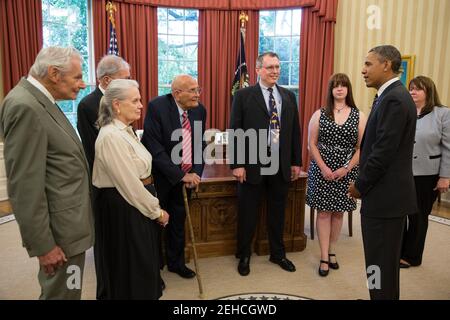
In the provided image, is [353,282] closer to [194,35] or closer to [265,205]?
[265,205]

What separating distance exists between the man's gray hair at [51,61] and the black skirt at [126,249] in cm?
66

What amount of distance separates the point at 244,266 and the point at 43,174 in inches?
75.8

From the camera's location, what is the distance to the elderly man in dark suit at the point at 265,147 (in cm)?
291

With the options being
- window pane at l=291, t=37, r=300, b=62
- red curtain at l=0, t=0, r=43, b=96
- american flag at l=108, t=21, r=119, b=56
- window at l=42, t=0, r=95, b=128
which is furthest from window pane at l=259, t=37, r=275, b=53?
red curtain at l=0, t=0, r=43, b=96

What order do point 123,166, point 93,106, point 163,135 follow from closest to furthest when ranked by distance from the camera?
point 123,166 < point 93,106 < point 163,135

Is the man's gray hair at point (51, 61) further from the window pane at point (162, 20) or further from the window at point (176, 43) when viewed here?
the window pane at point (162, 20)

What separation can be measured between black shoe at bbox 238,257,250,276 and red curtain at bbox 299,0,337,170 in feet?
12.3

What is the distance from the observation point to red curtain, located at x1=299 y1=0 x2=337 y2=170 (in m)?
6.07

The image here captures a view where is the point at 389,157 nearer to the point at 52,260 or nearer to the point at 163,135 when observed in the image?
the point at 163,135

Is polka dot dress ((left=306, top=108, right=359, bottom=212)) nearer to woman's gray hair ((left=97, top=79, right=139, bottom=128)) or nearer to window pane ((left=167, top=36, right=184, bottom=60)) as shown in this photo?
woman's gray hair ((left=97, top=79, right=139, bottom=128))

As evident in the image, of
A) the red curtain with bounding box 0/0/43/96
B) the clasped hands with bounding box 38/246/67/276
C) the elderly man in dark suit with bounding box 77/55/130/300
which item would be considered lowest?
the clasped hands with bounding box 38/246/67/276

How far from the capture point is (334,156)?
299 cm

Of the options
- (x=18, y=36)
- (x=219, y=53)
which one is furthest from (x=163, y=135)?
(x=219, y=53)
